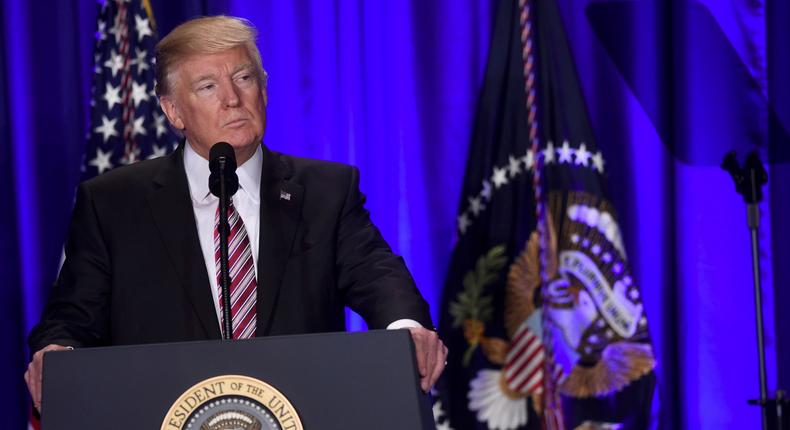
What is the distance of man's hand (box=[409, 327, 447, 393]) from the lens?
1.87 m

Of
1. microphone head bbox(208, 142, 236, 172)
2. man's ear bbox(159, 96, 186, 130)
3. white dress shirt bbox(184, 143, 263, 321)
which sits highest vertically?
man's ear bbox(159, 96, 186, 130)

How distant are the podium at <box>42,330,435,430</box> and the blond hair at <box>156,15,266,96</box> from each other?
1.04 m

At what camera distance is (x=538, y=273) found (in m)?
4.21

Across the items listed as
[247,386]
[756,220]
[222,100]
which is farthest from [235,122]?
[756,220]

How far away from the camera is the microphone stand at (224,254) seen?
180 cm

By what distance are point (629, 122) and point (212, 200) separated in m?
2.49

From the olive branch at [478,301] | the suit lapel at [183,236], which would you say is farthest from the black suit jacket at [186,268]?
the olive branch at [478,301]

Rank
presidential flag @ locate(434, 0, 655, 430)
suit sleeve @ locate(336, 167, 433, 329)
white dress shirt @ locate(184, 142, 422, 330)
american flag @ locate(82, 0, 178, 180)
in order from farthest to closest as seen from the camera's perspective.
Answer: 1. presidential flag @ locate(434, 0, 655, 430)
2. american flag @ locate(82, 0, 178, 180)
3. white dress shirt @ locate(184, 142, 422, 330)
4. suit sleeve @ locate(336, 167, 433, 329)

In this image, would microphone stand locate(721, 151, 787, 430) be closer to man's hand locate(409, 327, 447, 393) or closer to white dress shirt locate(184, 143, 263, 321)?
white dress shirt locate(184, 143, 263, 321)

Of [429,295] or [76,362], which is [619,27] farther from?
A: [76,362]

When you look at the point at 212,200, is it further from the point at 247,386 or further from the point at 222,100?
the point at 247,386

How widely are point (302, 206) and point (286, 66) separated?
203 cm

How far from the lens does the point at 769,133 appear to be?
4.41 meters

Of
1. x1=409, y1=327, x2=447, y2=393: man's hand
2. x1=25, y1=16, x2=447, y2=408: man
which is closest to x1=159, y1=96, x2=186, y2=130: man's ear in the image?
x1=25, y1=16, x2=447, y2=408: man
